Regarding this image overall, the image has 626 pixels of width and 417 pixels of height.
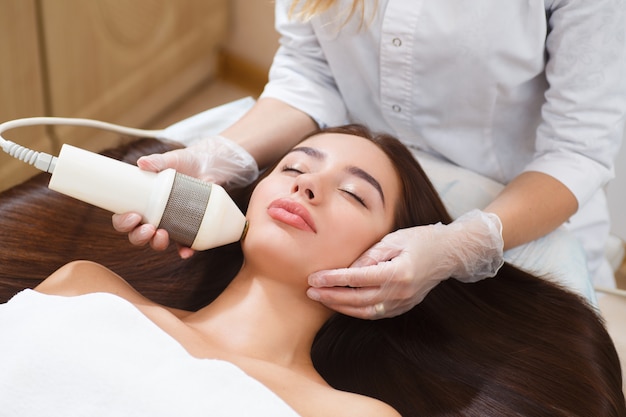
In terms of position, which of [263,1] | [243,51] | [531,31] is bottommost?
[243,51]

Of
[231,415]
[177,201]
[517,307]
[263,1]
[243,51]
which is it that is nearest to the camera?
[231,415]

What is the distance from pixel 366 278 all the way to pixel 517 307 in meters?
0.37

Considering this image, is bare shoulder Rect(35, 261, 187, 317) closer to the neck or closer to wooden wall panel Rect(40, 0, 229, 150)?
the neck

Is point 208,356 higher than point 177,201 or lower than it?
lower

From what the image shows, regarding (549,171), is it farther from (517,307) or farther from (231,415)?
(231,415)

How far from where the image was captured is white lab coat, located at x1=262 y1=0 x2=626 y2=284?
1279 mm

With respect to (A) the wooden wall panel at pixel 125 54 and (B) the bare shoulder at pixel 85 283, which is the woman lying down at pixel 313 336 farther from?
(A) the wooden wall panel at pixel 125 54

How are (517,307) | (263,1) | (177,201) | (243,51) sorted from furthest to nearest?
(243,51)
(263,1)
(517,307)
(177,201)

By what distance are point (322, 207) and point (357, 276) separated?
12 cm

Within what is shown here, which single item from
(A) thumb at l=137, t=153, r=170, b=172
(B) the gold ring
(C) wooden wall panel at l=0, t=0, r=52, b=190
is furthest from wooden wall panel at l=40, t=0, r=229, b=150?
(B) the gold ring

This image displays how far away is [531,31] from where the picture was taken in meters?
1.30

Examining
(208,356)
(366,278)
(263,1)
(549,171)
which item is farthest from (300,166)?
(263,1)

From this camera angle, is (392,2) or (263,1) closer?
(392,2)

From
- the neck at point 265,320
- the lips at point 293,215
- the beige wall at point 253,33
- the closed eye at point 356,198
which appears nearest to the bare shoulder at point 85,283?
the neck at point 265,320
